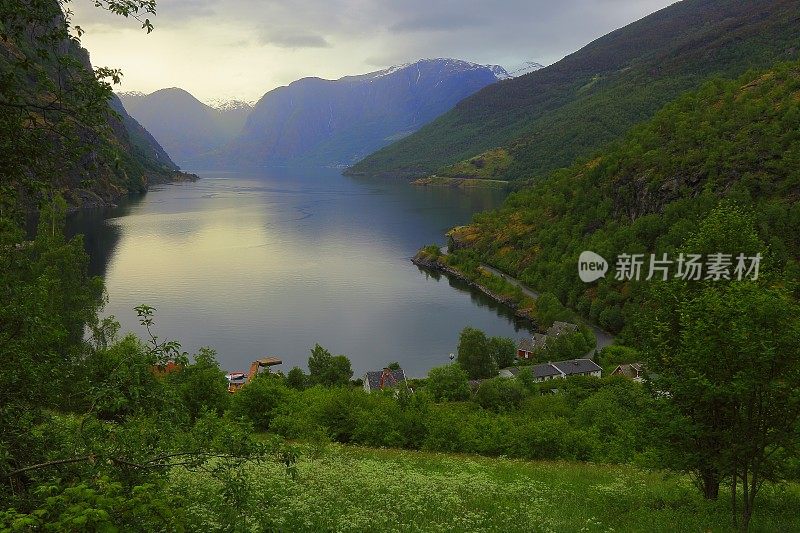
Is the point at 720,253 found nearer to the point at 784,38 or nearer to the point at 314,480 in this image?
the point at 314,480

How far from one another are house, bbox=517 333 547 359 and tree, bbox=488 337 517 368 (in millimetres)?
1298

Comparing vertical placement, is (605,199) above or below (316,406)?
above

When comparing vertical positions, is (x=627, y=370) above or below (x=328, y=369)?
below

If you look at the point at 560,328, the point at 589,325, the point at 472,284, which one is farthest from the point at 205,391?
the point at 472,284

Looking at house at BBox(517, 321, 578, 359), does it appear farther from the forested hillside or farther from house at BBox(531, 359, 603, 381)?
the forested hillside

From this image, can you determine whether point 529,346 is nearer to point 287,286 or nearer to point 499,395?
point 499,395

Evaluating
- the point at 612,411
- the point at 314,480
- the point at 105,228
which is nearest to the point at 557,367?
the point at 612,411

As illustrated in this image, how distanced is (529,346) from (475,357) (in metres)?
9.79

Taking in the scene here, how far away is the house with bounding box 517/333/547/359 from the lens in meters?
55.8

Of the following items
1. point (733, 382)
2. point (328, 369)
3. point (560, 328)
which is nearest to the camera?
point (733, 382)

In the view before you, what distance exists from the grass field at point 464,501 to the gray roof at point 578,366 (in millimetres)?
35376

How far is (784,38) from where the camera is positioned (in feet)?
500

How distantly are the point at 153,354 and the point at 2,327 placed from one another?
5.98 ft

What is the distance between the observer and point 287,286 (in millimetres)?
77875
